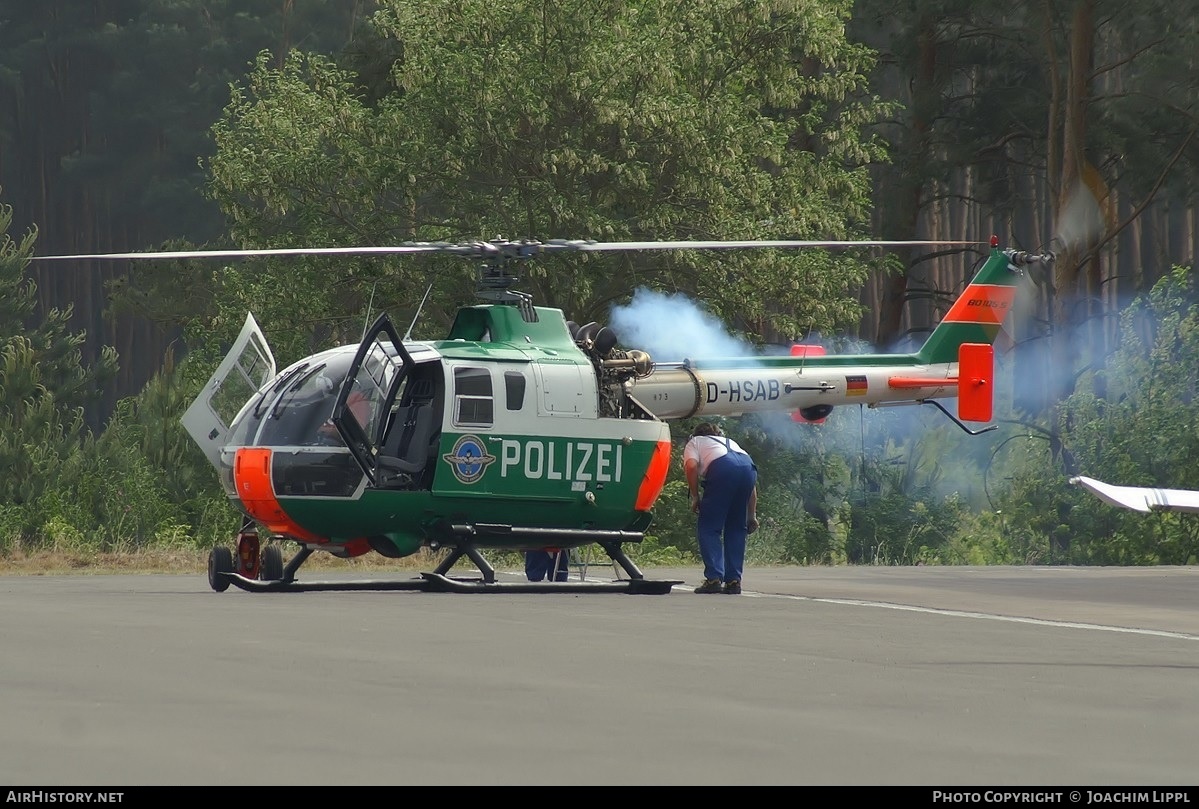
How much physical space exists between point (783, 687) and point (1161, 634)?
5351 mm

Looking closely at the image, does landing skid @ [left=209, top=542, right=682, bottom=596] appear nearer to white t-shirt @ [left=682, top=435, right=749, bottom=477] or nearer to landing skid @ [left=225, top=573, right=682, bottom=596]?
landing skid @ [left=225, top=573, right=682, bottom=596]

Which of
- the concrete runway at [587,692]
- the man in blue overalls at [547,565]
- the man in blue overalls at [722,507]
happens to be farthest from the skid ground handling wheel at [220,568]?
the man in blue overalls at [722,507]

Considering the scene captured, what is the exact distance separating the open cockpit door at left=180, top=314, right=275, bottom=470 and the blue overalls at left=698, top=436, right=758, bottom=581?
4.39 metres

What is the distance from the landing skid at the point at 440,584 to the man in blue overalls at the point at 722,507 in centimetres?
52

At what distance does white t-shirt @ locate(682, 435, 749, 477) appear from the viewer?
1934cm

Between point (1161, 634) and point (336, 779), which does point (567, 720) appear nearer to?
point (336, 779)

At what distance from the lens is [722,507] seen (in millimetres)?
19266

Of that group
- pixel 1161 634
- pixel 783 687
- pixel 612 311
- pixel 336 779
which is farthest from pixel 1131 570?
pixel 336 779

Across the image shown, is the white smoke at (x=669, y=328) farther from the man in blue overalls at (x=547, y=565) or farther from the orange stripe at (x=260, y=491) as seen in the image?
the orange stripe at (x=260, y=491)

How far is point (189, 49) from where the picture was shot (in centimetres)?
6669

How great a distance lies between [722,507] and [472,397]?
2.67m

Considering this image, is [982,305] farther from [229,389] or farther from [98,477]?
[98,477]

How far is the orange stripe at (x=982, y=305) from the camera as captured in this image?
24422 mm

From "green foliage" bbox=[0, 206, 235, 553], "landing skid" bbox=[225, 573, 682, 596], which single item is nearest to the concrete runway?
"landing skid" bbox=[225, 573, 682, 596]
